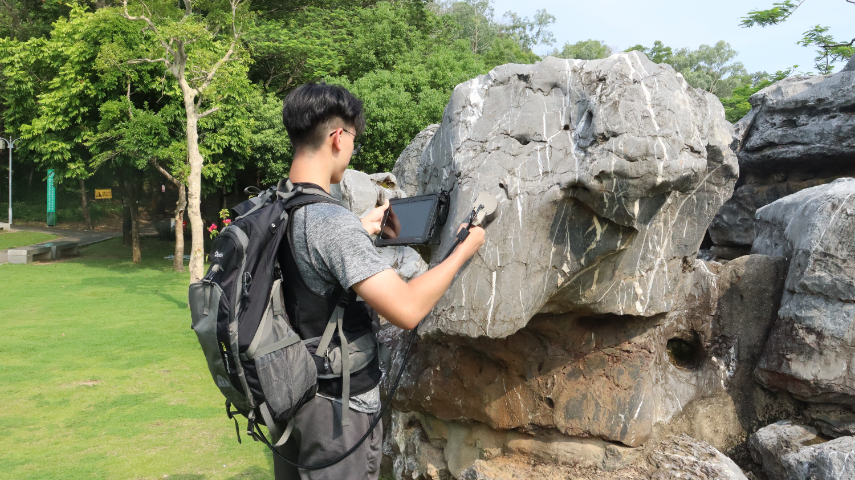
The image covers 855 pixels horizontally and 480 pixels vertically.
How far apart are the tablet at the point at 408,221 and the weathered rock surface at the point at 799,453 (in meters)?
2.29

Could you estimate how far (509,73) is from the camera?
3561 mm

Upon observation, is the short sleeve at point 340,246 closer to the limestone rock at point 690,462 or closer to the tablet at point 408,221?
the tablet at point 408,221

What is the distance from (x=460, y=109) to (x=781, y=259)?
2300 millimetres

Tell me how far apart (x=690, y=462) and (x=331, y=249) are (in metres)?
2.59

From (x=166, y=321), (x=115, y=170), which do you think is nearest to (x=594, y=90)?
(x=166, y=321)

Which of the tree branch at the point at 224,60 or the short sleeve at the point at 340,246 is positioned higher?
the tree branch at the point at 224,60

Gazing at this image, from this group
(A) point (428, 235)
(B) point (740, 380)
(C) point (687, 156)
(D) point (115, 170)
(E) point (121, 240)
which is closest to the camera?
(A) point (428, 235)

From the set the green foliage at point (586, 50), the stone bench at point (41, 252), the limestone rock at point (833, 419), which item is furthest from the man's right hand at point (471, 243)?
the green foliage at point (586, 50)

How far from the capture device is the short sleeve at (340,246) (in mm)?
1918

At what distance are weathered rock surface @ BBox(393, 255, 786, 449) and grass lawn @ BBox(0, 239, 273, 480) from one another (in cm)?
186

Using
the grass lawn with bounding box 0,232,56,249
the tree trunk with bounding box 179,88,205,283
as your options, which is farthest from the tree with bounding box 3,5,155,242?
the tree trunk with bounding box 179,88,205,283

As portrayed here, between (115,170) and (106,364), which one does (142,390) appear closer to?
(106,364)

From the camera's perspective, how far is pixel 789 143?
26.8ft

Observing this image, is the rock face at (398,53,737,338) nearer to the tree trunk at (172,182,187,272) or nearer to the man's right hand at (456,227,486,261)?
the man's right hand at (456,227,486,261)
